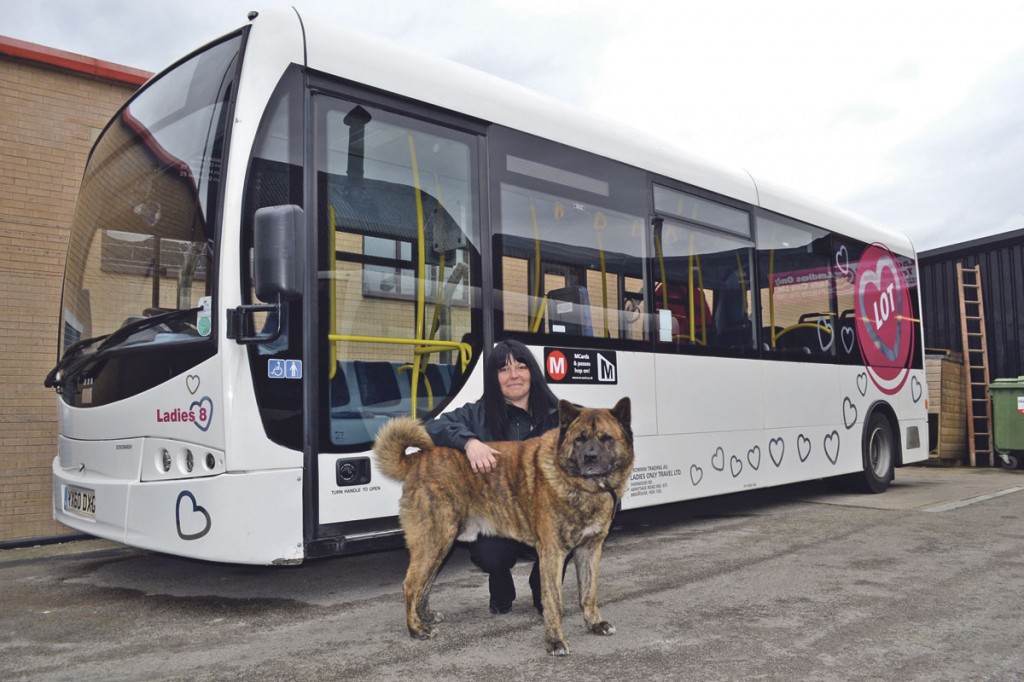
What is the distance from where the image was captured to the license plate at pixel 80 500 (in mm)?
4883

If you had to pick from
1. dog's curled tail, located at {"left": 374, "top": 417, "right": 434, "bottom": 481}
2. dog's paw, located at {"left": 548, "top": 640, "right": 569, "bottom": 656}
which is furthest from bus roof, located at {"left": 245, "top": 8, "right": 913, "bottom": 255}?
dog's paw, located at {"left": 548, "top": 640, "right": 569, "bottom": 656}

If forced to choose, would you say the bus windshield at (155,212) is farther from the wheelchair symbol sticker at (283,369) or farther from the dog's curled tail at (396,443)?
the dog's curled tail at (396,443)

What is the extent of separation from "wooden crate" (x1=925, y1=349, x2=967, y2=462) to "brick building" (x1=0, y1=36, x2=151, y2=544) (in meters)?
13.3

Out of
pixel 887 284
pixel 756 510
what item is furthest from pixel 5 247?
pixel 887 284

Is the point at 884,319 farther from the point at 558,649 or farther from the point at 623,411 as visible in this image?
the point at 558,649

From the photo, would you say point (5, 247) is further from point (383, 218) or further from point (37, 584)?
point (383, 218)

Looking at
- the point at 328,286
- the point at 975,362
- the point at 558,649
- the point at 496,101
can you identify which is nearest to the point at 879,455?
the point at 496,101

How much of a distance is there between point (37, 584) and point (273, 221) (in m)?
3.43

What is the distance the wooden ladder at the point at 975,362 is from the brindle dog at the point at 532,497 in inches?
530

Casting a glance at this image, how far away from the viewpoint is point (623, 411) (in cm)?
381

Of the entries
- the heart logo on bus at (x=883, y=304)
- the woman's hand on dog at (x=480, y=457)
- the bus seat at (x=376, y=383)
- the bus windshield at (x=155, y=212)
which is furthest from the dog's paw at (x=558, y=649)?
the heart logo on bus at (x=883, y=304)

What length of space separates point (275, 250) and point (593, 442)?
5.90 feet

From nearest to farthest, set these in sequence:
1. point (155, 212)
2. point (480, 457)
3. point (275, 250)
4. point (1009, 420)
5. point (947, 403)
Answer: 1. point (480, 457)
2. point (275, 250)
3. point (155, 212)
4. point (1009, 420)
5. point (947, 403)

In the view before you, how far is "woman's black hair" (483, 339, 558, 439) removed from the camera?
4.25 metres
